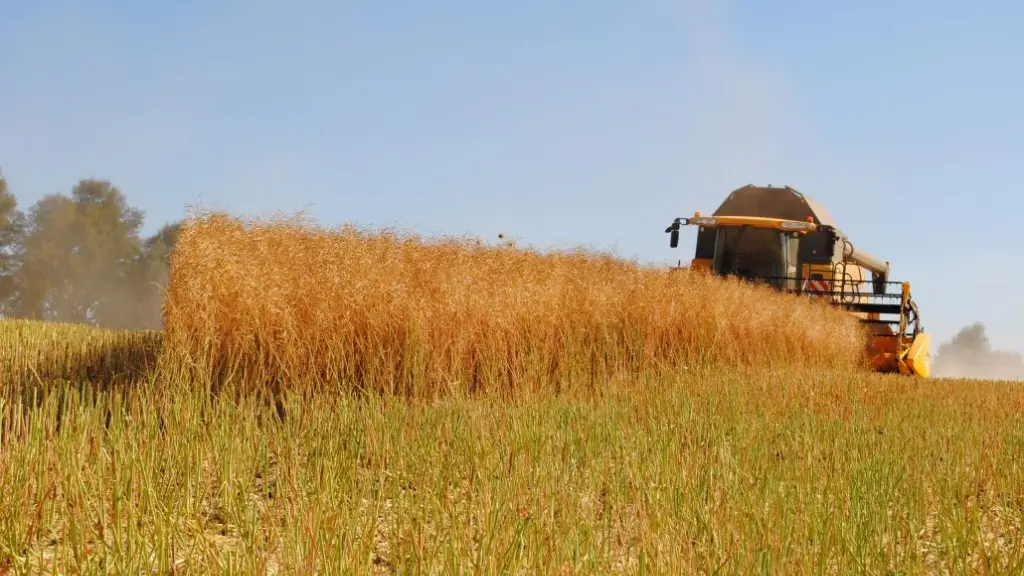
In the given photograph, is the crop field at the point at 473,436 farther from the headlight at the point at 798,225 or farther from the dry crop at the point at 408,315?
the headlight at the point at 798,225

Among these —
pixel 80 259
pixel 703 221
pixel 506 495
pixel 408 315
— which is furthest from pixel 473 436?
pixel 80 259

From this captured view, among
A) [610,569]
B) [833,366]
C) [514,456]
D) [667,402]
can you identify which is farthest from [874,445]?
[833,366]

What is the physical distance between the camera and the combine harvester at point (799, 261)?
1447cm

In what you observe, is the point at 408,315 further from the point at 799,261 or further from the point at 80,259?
the point at 80,259

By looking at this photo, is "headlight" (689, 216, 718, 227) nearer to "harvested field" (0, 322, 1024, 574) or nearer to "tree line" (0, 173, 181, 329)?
"harvested field" (0, 322, 1024, 574)

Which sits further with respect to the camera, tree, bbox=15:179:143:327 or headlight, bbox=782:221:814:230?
tree, bbox=15:179:143:327

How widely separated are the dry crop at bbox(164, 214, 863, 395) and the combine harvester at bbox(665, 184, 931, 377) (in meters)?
4.70

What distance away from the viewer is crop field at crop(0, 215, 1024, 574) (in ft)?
10.8

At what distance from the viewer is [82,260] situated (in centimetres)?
4266

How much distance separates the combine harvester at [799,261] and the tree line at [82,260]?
29920 millimetres

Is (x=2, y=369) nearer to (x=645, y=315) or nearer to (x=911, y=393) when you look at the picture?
(x=645, y=315)

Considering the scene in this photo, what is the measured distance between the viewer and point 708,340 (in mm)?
10188

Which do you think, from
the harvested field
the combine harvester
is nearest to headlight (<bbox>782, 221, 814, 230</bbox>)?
the combine harvester

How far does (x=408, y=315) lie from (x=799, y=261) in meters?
9.76
